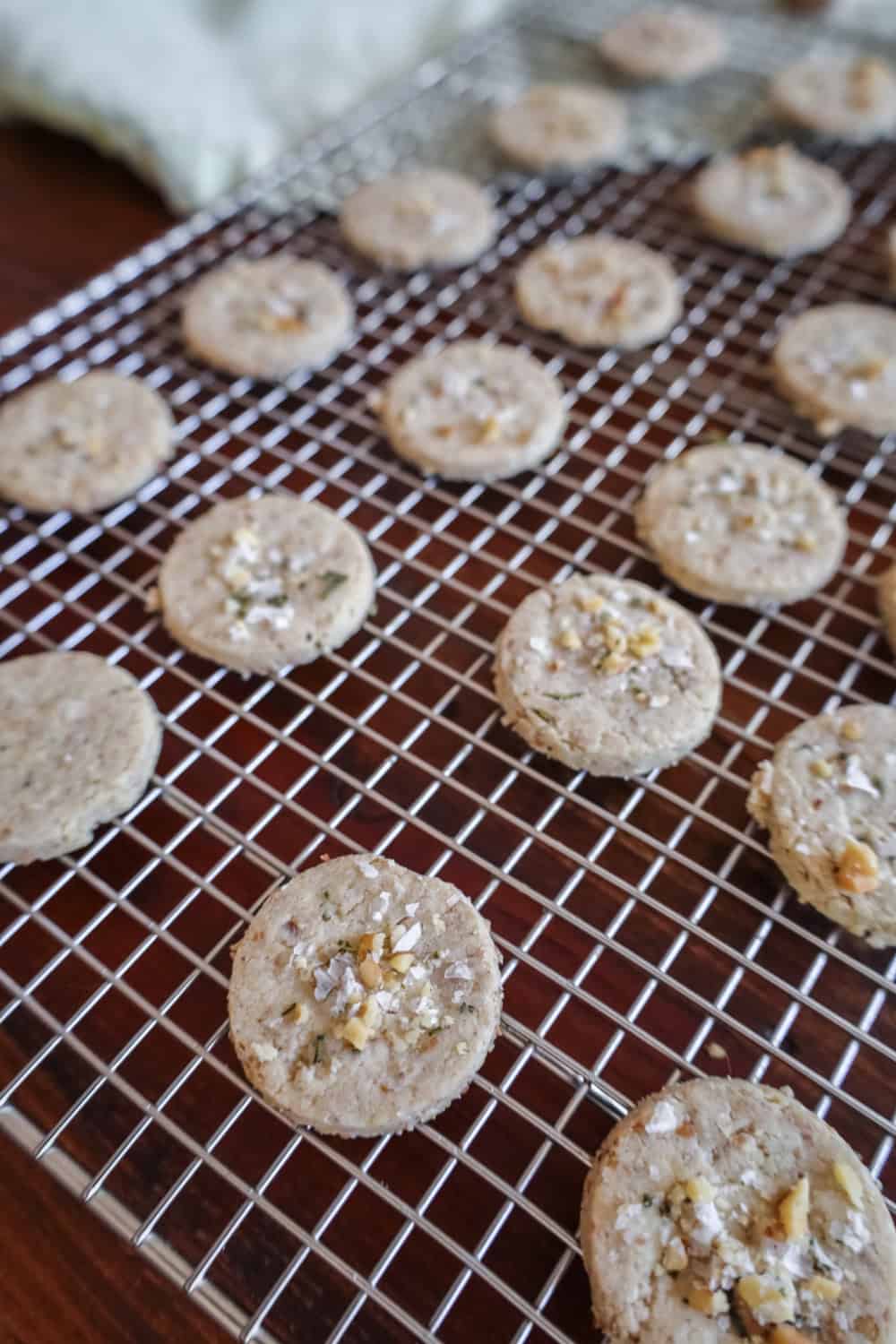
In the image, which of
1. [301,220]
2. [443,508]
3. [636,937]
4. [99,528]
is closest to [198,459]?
[99,528]

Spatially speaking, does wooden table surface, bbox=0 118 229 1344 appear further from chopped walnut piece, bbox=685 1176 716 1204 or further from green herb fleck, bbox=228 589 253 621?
green herb fleck, bbox=228 589 253 621

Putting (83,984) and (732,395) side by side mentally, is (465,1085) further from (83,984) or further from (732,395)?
(732,395)

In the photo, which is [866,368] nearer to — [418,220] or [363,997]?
[418,220]

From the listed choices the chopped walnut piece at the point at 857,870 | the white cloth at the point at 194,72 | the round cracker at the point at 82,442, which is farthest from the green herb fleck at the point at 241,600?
the white cloth at the point at 194,72

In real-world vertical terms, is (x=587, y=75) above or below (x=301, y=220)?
below

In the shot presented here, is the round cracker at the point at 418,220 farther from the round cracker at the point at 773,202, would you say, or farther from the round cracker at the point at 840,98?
the round cracker at the point at 840,98

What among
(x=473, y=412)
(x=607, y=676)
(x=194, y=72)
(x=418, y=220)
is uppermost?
(x=194, y=72)

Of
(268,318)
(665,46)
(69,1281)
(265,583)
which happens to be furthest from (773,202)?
(69,1281)
